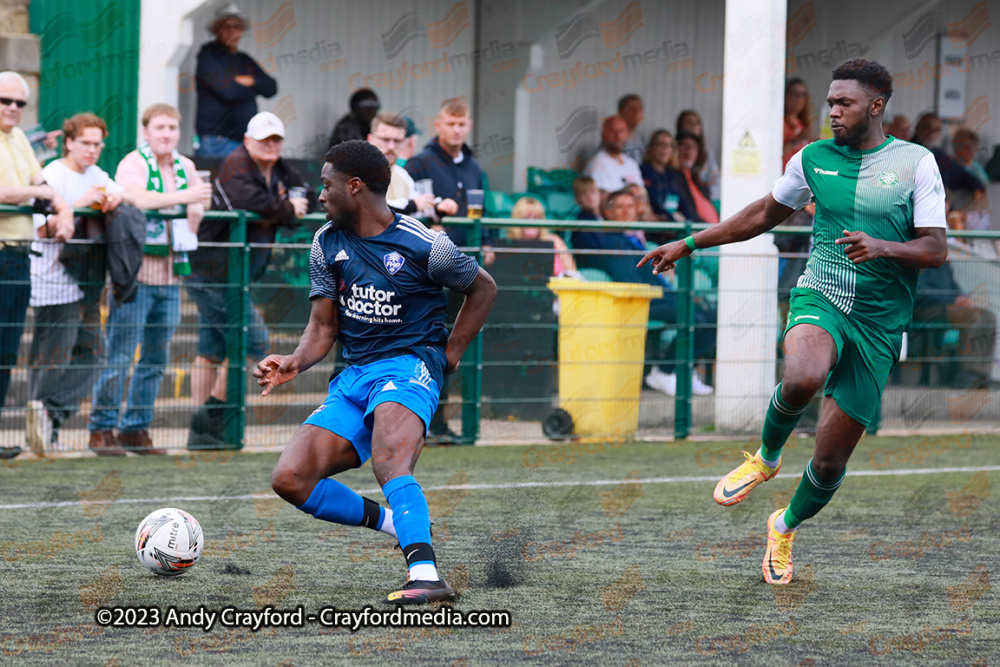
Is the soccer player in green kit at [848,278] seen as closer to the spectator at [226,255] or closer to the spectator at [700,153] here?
the spectator at [226,255]

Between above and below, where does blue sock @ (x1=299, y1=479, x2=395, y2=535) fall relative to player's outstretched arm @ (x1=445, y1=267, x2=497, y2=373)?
below

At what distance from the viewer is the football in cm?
580

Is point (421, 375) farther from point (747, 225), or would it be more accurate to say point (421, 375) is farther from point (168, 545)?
point (747, 225)

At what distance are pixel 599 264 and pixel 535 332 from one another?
0.81 meters

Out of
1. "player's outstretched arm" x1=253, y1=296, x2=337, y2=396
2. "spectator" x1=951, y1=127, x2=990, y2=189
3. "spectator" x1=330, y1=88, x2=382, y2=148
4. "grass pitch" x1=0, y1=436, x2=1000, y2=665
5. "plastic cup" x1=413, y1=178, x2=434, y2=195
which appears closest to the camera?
"grass pitch" x1=0, y1=436, x2=1000, y2=665

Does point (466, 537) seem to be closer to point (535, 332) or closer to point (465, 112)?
point (535, 332)

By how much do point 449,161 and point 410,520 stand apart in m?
6.38

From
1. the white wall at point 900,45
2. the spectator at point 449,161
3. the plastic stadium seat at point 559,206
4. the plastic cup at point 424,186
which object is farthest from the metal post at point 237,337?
the white wall at point 900,45

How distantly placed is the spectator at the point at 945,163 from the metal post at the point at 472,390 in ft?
24.5

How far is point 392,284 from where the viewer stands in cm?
575

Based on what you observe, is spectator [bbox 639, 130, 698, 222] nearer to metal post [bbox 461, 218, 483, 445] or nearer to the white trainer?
the white trainer

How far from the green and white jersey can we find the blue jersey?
1539 mm

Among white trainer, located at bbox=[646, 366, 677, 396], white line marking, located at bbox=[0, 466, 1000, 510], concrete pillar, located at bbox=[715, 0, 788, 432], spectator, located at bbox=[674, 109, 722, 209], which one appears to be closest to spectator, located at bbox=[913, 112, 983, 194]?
spectator, located at bbox=[674, 109, 722, 209]

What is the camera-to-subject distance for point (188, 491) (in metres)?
8.59
